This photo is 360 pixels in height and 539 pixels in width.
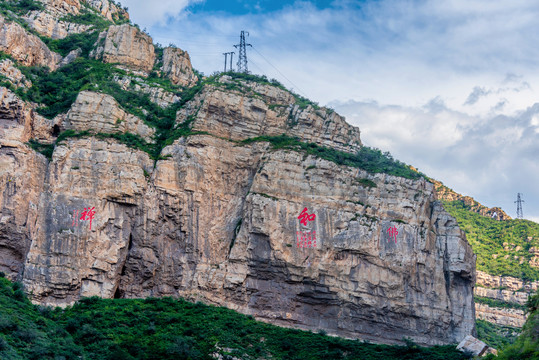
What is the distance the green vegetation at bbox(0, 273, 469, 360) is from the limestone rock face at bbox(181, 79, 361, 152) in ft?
42.9

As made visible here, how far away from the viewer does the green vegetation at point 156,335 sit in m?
28.3

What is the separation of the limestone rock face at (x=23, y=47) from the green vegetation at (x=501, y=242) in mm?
48293

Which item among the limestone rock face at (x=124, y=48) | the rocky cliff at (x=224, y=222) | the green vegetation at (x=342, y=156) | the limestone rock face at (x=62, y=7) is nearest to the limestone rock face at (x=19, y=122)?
the rocky cliff at (x=224, y=222)

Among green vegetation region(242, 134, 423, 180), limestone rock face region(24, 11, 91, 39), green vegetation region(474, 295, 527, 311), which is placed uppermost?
limestone rock face region(24, 11, 91, 39)

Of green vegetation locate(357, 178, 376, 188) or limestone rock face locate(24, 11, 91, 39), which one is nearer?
green vegetation locate(357, 178, 376, 188)

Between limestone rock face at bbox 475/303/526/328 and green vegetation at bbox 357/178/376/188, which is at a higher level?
green vegetation at bbox 357/178/376/188

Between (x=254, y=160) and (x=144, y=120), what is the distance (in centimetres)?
840

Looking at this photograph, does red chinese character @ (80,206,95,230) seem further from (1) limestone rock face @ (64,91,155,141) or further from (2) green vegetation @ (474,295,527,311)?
(2) green vegetation @ (474,295,527,311)

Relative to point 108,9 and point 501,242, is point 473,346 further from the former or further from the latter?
point 108,9

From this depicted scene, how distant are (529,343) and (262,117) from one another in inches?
981

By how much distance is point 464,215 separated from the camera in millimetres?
75562

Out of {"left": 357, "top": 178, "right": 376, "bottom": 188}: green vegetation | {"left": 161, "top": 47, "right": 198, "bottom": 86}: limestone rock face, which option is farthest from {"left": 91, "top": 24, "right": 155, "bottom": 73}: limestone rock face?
{"left": 357, "top": 178, "right": 376, "bottom": 188}: green vegetation

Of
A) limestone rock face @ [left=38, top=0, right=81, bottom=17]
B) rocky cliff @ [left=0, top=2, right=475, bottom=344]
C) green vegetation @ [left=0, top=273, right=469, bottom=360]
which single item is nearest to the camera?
green vegetation @ [left=0, top=273, right=469, bottom=360]

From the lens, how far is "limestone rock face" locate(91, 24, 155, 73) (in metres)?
47.3
